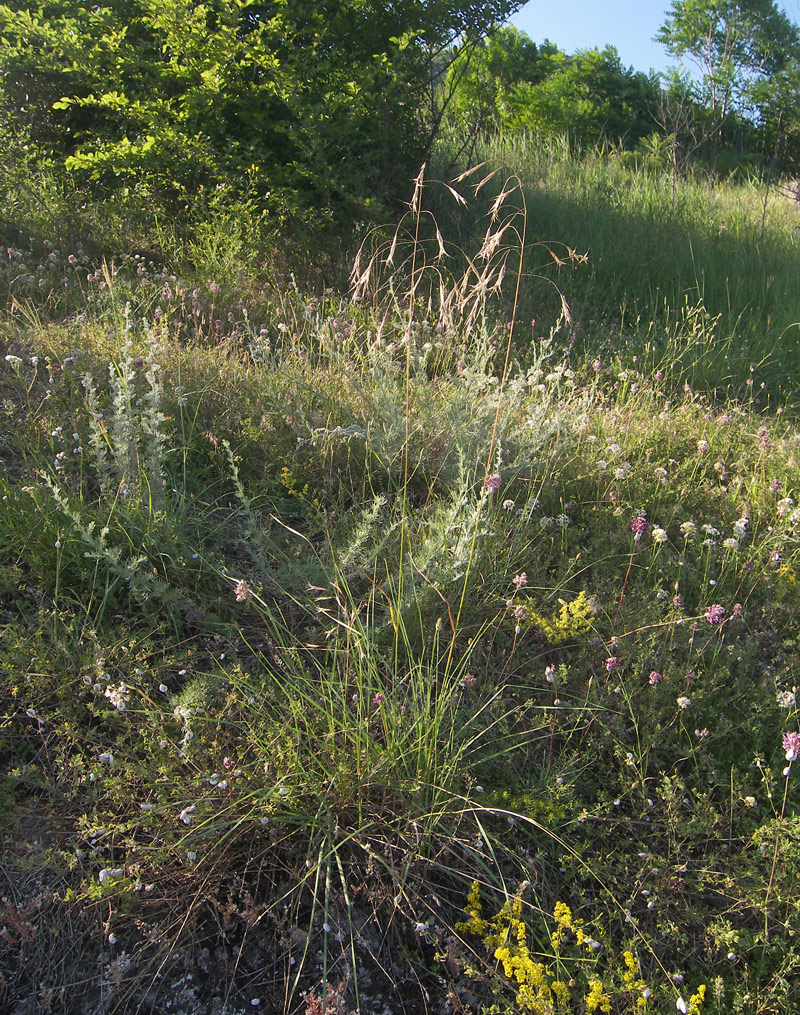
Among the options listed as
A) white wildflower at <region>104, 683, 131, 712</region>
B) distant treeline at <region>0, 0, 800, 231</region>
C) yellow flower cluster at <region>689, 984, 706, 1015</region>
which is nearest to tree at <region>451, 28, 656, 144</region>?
distant treeline at <region>0, 0, 800, 231</region>

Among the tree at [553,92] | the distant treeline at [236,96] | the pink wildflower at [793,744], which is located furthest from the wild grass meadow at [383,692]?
the tree at [553,92]

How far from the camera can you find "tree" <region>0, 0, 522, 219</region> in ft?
15.5

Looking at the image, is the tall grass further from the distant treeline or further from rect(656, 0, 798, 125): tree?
rect(656, 0, 798, 125): tree

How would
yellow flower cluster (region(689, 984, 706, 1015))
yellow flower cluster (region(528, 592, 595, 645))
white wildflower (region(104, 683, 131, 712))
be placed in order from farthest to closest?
yellow flower cluster (region(528, 592, 595, 645))
white wildflower (region(104, 683, 131, 712))
yellow flower cluster (region(689, 984, 706, 1015))

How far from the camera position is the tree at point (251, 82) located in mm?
4711

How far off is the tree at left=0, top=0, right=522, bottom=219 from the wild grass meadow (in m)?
1.62

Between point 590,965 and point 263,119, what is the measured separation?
510 cm

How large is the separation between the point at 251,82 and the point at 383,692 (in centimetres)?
437

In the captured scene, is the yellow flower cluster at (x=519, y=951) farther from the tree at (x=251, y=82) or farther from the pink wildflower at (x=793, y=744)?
the tree at (x=251, y=82)

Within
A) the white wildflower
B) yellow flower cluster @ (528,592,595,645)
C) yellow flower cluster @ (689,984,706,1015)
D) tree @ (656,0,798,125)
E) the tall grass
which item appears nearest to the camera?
yellow flower cluster @ (689,984,706,1015)

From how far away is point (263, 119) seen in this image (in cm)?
491

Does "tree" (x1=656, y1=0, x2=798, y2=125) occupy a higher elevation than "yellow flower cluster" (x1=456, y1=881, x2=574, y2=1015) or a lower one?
higher

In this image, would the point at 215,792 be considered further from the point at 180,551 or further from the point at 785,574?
the point at 785,574

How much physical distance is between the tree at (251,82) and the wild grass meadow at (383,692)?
63.7 inches
